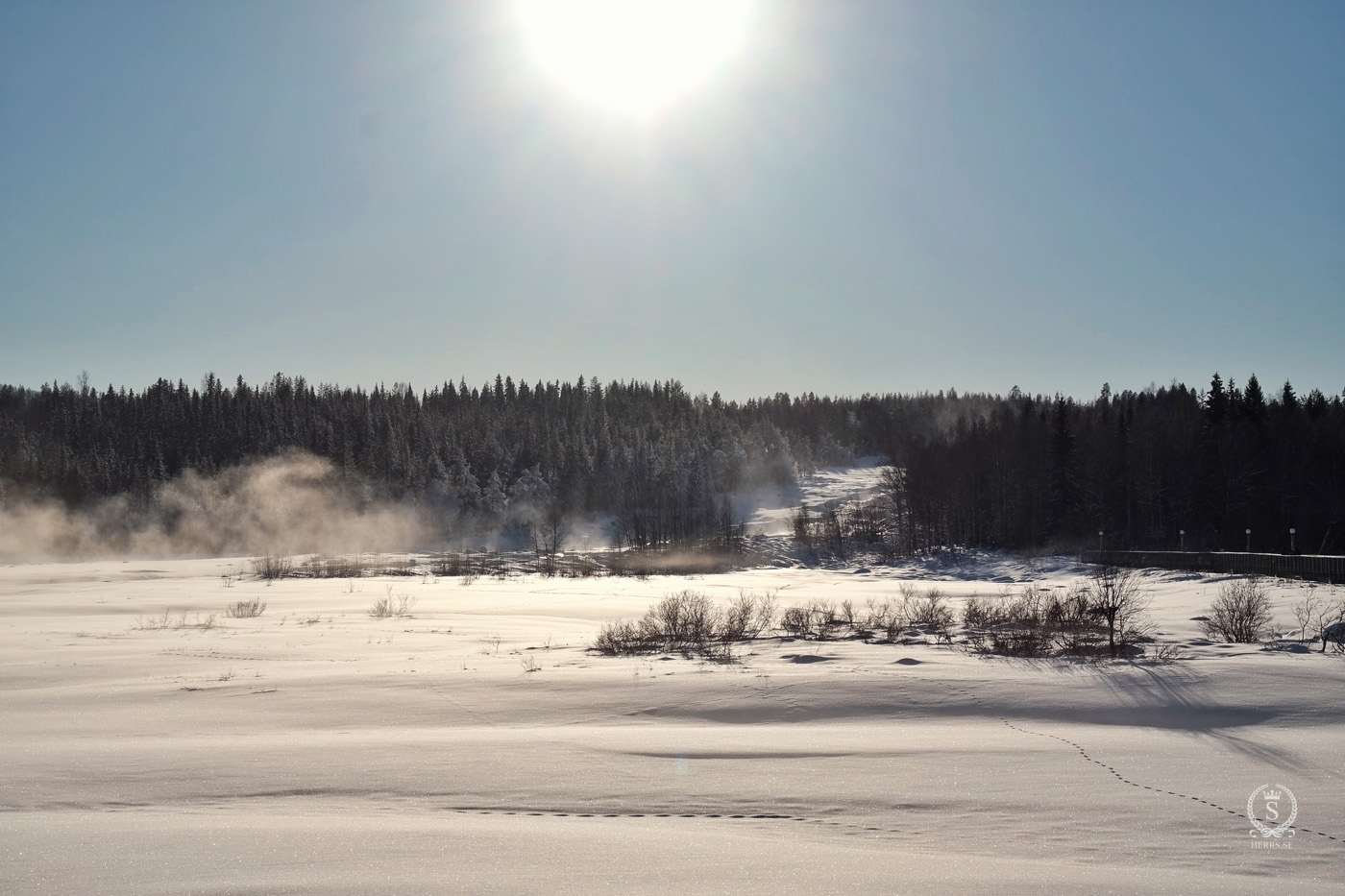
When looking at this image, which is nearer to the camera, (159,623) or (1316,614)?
(159,623)

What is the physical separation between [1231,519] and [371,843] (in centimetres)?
7358

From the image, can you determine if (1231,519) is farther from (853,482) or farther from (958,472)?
(853,482)

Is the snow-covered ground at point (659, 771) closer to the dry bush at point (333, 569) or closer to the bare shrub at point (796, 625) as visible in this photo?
the bare shrub at point (796, 625)

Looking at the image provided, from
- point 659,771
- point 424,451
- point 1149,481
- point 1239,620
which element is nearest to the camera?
point 659,771

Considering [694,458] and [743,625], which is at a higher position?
[694,458]

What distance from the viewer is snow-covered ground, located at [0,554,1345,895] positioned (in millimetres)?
4918

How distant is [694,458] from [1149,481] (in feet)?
208

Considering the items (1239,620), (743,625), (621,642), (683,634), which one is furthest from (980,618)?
(621,642)

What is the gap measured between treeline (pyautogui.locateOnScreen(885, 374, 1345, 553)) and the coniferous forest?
18 centimetres

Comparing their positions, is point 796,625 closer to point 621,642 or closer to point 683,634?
point 683,634

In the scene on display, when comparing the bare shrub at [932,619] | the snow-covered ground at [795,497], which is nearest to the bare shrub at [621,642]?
the bare shrub at [932,619]

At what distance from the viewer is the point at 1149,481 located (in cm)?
→ 6969

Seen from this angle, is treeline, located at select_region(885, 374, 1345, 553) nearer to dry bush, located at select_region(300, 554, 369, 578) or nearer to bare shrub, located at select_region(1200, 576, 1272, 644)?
bare shrub, located at select_region(1200, 576, 1272, 644)

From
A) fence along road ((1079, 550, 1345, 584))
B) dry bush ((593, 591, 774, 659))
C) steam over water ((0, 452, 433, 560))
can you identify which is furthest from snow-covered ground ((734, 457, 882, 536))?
dry bush ((593, 591, 774, 659))
